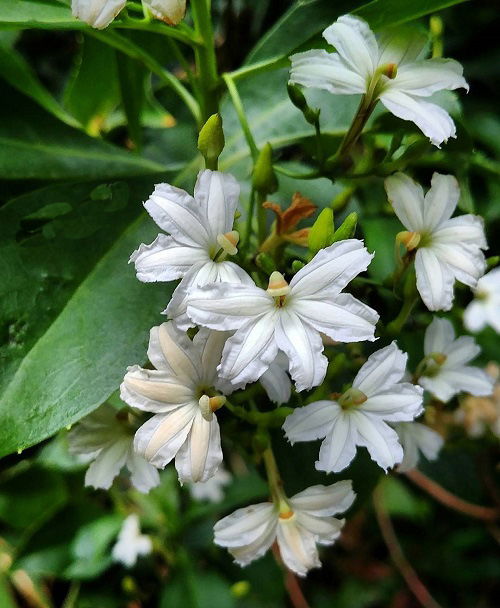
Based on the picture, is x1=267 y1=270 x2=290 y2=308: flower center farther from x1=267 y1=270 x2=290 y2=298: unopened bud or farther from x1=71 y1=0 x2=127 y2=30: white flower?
x1=71 y1=0 x2=127 y2=30: white flower

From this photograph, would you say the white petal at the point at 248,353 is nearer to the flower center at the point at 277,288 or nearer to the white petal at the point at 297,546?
the flower center at the point at 277,288

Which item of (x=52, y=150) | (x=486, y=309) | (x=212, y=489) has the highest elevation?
(x=52, y=150)

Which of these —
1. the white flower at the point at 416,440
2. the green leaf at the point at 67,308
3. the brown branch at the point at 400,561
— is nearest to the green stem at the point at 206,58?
the green leaf at the point at 67,308

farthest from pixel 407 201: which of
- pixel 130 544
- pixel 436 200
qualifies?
pixel 130 544

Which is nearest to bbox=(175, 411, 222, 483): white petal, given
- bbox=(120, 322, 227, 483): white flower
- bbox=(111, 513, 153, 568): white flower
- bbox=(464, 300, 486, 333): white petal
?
bbox=(120, 322, 227, 483): white flower

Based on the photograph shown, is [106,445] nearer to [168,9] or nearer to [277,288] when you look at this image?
[277,288]

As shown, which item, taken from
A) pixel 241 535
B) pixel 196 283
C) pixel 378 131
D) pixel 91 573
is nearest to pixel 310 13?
pixel 378 131
